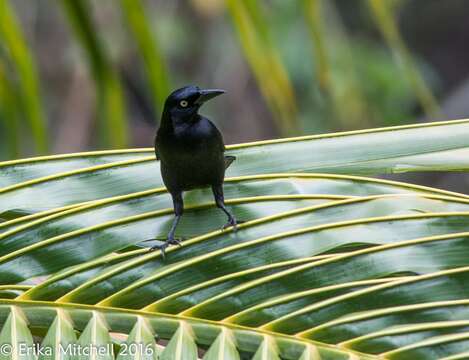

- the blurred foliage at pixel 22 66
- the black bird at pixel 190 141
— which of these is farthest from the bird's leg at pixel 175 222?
the blurred foliage at pixel 22 66

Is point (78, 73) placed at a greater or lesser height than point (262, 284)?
greater

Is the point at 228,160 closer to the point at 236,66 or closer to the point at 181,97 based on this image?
the point at 181,97

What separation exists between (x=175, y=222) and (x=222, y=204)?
3.9 inches

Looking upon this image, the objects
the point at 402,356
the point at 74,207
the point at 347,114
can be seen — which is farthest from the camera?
the point at 347,114

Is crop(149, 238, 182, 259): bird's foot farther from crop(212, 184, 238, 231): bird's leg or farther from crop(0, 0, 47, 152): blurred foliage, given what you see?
crop(0, 0, 47, 152): blurred foliage

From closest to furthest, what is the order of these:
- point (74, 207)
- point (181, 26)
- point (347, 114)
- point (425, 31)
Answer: point (74, 207) < point (347, 114) < point (181, 26) < point (425, 31)

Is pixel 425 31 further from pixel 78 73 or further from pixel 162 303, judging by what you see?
pixel 162 303

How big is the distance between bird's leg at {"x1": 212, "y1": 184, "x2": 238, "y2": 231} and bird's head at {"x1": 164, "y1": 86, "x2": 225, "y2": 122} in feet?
1.18

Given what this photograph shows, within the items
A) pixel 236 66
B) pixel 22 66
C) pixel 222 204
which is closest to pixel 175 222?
pixel 222 204

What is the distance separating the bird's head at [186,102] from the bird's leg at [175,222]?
441mm

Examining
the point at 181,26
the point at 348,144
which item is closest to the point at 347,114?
the point at 181,26

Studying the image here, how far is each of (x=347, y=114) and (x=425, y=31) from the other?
149 inches

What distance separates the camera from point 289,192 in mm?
1677

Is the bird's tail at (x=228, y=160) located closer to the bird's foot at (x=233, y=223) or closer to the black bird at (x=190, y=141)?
the black bird at (x=190, y=141)
